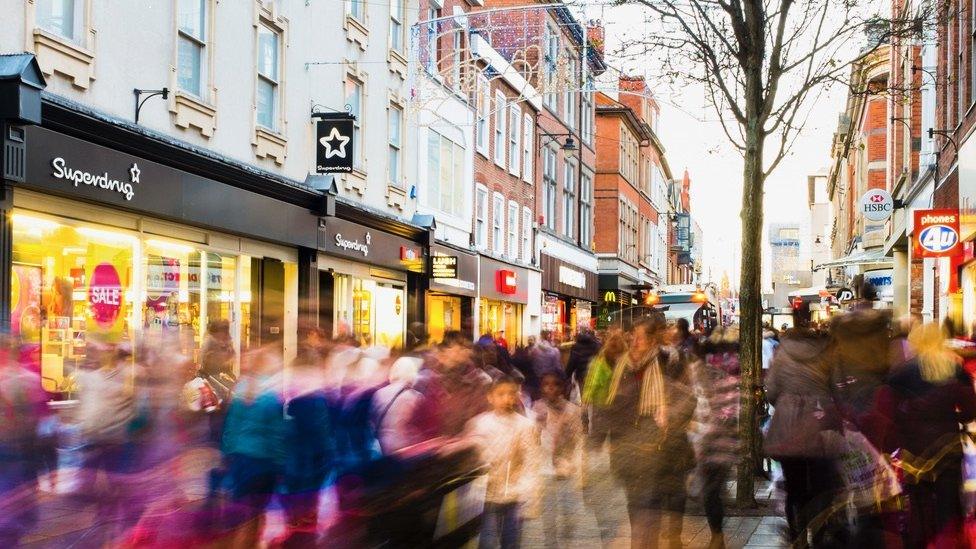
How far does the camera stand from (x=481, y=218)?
105 feet

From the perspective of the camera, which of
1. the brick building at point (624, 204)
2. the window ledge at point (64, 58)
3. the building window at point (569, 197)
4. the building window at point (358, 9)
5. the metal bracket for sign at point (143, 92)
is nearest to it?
the window ledge at point (64, 58)

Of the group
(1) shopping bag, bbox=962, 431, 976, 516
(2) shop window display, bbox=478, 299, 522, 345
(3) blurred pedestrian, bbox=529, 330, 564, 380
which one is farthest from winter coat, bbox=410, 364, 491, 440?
(2) shop window display, bbox=478, 299, 522, 345

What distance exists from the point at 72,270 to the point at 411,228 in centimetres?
1208

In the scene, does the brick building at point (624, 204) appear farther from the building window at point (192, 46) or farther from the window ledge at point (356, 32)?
the building window at point (192, 46)

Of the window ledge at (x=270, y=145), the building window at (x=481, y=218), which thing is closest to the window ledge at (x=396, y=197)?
the window ledge at (x=270, y=145)

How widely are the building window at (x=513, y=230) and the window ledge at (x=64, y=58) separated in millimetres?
21803

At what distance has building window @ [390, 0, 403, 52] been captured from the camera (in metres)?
24.7

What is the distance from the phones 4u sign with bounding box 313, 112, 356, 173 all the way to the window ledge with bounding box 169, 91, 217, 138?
369cm

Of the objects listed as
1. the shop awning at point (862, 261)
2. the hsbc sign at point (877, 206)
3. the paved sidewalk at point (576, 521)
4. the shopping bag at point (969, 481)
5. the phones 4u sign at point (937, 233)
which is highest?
the hsbc sign at point (877, 206)

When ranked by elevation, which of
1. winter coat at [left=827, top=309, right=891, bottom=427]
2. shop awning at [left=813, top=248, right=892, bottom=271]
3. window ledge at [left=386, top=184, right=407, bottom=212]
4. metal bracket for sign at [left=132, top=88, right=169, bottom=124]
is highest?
metal bracket for sign at [left=132, top=88, right=169, bottom=124]

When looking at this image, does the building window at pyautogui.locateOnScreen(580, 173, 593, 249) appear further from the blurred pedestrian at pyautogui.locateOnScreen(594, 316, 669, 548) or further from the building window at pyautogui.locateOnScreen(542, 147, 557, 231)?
the blurred pedestrian at pyautogui.locateOnScreen(594, 316, 669, 548)

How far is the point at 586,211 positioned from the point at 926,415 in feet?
128

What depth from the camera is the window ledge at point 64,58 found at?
12812 millimetres

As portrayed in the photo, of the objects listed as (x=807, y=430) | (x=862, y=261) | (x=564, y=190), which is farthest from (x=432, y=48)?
(x=862, y=261)
